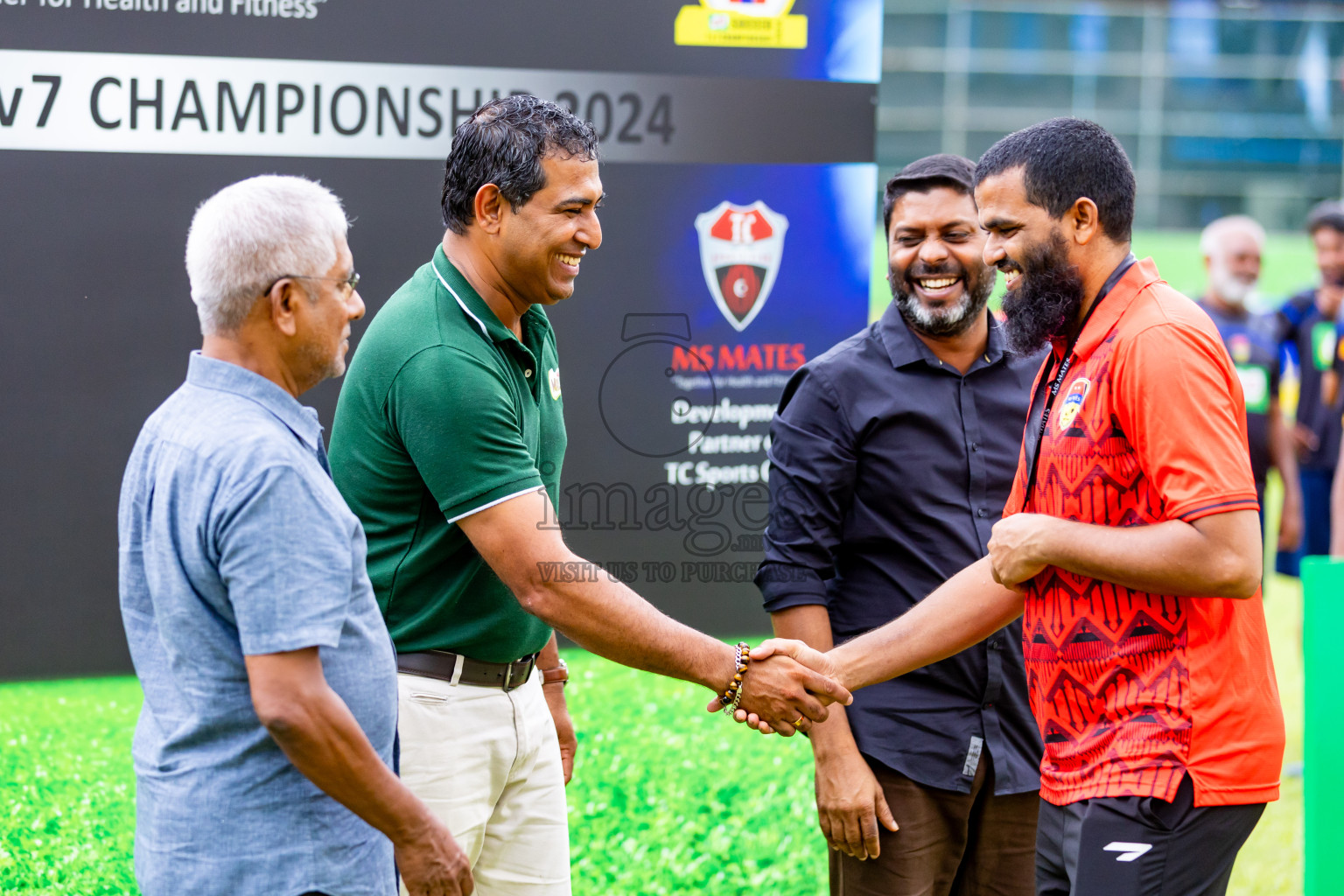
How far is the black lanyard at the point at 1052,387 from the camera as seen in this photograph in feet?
8.40

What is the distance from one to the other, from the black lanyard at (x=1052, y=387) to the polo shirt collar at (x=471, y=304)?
1160mm

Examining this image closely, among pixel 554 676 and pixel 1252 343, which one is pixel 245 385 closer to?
pixel 554 676

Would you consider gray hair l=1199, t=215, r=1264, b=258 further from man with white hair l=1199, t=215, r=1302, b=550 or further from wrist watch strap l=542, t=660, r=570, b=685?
wrist watch strap l=542, t=660, r=570, b=685

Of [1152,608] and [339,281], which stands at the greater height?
[339,281]

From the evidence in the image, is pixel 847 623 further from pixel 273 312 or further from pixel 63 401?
pixel 63 401

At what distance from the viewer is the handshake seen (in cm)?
311

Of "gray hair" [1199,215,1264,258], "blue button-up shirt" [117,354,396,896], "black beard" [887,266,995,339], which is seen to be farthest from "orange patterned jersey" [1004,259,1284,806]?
"gray hair" [1199,215,1264,258]

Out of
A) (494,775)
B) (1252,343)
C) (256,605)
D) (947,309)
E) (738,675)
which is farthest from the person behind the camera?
(1252,343)

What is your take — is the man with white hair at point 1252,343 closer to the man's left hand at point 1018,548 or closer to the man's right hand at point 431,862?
the man's left hand at point 1018,548

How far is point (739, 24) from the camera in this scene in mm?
3980

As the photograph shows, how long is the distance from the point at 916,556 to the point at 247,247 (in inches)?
71.2


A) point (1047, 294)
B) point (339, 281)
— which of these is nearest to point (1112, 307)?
point (1047, 294)

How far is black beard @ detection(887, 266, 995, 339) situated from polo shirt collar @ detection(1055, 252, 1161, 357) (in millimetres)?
711

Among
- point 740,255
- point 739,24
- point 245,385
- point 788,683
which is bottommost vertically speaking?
point 788,683
